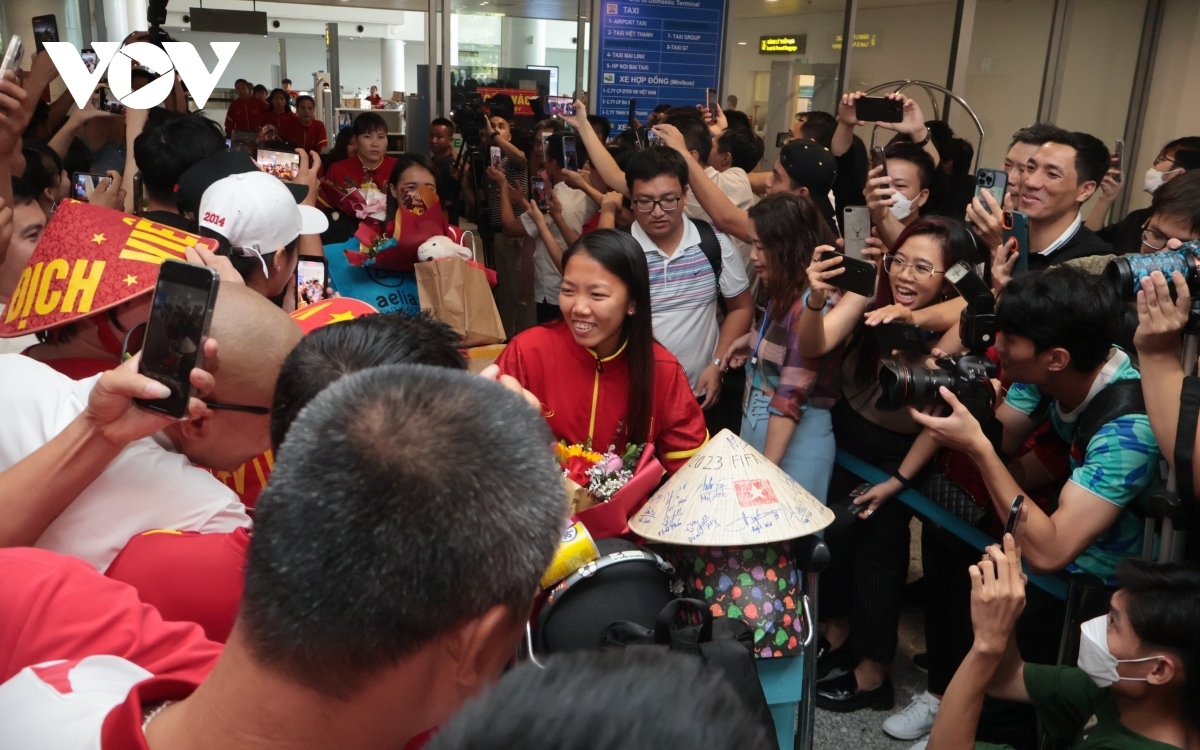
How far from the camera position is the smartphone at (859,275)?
2.54 m

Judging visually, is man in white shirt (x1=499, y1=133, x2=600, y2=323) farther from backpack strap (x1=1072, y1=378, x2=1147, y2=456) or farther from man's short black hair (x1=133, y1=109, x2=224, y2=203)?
backpack strap (x1=1072, y1=378, x2=1147, y2=456)

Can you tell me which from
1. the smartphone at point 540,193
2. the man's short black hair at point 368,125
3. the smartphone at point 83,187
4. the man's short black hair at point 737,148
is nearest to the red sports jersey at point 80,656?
the smartphone at point 83,187

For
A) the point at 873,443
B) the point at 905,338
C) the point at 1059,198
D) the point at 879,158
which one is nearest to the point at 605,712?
the point at 905,338

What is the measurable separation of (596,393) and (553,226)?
228 centimetres

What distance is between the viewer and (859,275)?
255 centimetres

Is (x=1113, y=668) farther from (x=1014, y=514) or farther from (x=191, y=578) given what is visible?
(x=191, y=578)

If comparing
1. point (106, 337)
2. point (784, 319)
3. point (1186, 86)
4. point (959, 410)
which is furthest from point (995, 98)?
point (106, 337)

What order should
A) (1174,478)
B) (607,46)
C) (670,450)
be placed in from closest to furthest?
(1174,478) < (670,450) < (607,46)

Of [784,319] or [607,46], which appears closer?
[784,319]

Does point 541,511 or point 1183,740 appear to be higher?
point 541,511

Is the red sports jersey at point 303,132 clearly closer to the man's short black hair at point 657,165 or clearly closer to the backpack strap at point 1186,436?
the man's short black hair at point 657,165

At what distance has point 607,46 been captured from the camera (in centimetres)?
694

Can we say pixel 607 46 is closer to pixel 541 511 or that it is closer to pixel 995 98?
pixel 995 98

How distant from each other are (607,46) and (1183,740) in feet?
20.6
